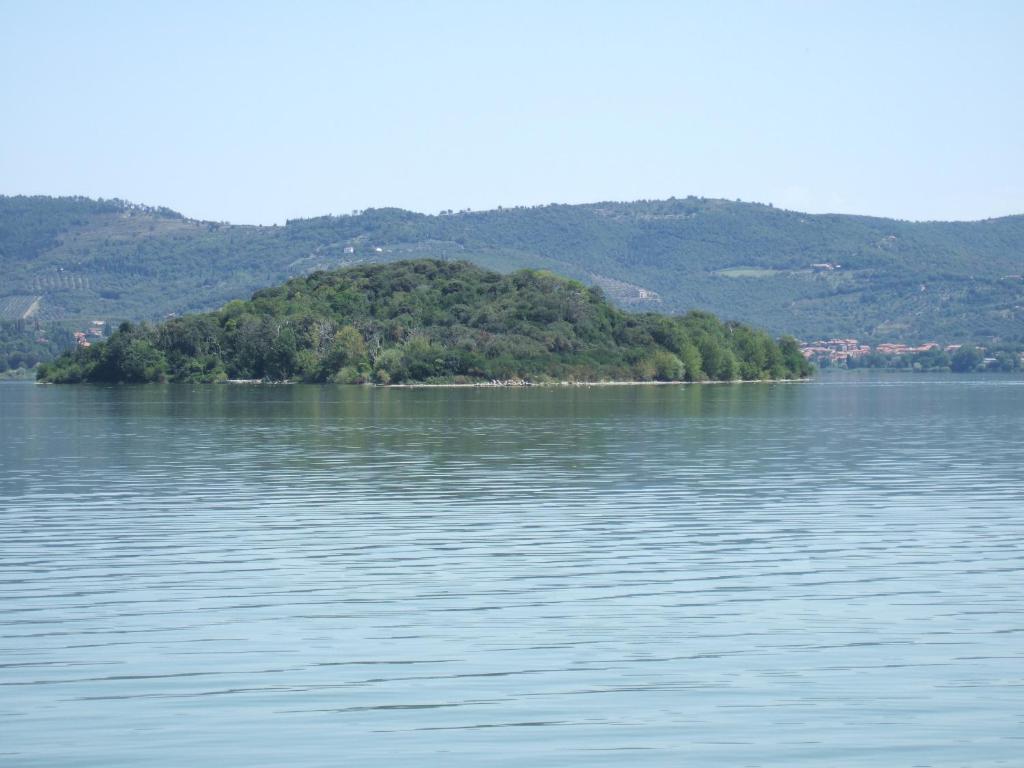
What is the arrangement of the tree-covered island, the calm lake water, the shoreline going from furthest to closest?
the tree-covered island < the shoreline < the calm lake water

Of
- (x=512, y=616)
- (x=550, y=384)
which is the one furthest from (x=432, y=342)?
(x=512, y=616)

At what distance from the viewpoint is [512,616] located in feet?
62.1

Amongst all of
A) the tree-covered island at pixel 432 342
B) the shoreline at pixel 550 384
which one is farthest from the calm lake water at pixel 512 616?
the tree-covered island at pixel 432 342

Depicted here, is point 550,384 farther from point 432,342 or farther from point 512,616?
point 512,616

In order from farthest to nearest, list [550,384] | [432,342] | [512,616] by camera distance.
Result: [550,384]
[432,342]
[512,616]

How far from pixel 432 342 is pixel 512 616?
461 feet

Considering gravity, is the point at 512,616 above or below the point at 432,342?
below

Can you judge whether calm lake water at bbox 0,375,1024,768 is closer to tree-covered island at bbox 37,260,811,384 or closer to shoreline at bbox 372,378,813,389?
shoreline at bbox 372,378,813,389

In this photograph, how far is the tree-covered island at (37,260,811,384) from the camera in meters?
159

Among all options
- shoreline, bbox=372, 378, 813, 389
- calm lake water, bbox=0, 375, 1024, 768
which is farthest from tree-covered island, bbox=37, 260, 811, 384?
calm lake water, bbox=0, 375, 1024, 768

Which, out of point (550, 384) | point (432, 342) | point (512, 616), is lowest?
point (512, 616)

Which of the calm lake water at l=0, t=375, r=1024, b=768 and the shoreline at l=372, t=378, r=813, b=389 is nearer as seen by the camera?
the calm lake water at l=0, t=375, r=1024, b=768

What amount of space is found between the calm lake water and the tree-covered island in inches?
4550

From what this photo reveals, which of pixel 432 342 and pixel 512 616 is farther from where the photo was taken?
pixel 432 342
